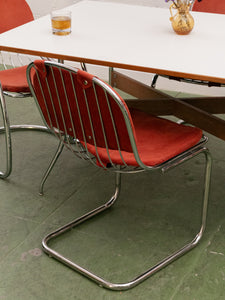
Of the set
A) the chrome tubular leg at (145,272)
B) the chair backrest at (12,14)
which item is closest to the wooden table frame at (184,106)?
the chrome tubular leg at (145,272)

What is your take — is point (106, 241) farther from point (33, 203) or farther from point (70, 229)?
point (33, 203)

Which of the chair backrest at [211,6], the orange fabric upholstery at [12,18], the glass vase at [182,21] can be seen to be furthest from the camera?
the chair backrest at [211,6]

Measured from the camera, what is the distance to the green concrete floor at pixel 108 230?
1881 millimetres

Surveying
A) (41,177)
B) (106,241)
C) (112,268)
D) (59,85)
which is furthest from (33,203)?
(59,85)

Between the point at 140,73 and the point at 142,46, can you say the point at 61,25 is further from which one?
the point at 140,73

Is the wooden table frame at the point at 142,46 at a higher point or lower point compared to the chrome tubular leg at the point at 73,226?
higher

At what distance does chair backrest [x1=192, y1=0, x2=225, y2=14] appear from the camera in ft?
9.58

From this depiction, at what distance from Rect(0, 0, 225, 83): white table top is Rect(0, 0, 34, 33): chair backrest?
1.50 feet

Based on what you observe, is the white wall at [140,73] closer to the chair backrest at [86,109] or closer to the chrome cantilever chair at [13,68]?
the chrome cantilever chair at [13,68]

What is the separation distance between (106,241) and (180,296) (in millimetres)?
433

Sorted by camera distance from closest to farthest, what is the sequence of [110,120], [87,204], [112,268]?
1. [110,120]
2. [112,268]
3. [87,204]

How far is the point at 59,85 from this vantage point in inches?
67.4

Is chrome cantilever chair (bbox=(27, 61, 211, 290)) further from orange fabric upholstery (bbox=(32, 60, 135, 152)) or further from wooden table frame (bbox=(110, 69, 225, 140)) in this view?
wooden table frame (bbox=(110, 69, 225, 140))

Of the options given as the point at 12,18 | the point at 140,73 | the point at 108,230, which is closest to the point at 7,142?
the point at 108,230
